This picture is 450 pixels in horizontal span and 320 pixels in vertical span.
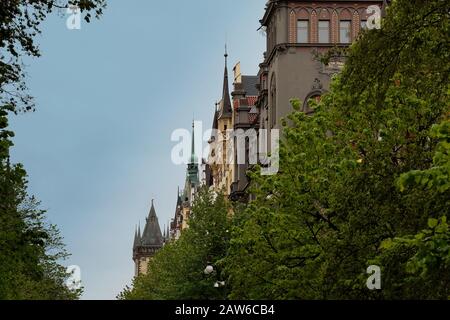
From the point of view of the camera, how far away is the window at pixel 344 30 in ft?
262

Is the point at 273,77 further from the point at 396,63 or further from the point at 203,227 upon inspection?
the point at 396,63

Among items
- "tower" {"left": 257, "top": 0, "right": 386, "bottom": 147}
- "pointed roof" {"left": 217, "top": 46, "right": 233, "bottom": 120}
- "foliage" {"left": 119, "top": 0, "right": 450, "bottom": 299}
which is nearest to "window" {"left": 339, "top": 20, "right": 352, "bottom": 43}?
"tower" {"left": 257, "top": 0, "right": 386, "bottom": 147}

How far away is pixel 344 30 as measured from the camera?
80375 millimetres

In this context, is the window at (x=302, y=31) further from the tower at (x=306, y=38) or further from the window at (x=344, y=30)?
the window at (x=344, y=30)

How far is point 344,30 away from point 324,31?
4.23 feet

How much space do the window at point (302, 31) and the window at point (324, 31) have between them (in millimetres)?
912

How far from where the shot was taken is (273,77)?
82.5 meters

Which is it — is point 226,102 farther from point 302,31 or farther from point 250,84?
point 302,31

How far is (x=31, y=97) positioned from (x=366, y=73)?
7071 mm

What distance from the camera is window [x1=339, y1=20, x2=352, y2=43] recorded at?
79.9m

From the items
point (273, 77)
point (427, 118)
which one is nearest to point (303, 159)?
point (427, 118)

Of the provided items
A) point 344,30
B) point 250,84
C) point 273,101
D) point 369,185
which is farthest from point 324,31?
point 369,185

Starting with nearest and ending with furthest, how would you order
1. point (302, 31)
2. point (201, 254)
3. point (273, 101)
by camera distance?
point (201, 254), point (302, 31), point (273, 101)

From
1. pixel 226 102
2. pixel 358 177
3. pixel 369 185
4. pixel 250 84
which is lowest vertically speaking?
pixel 369 185
